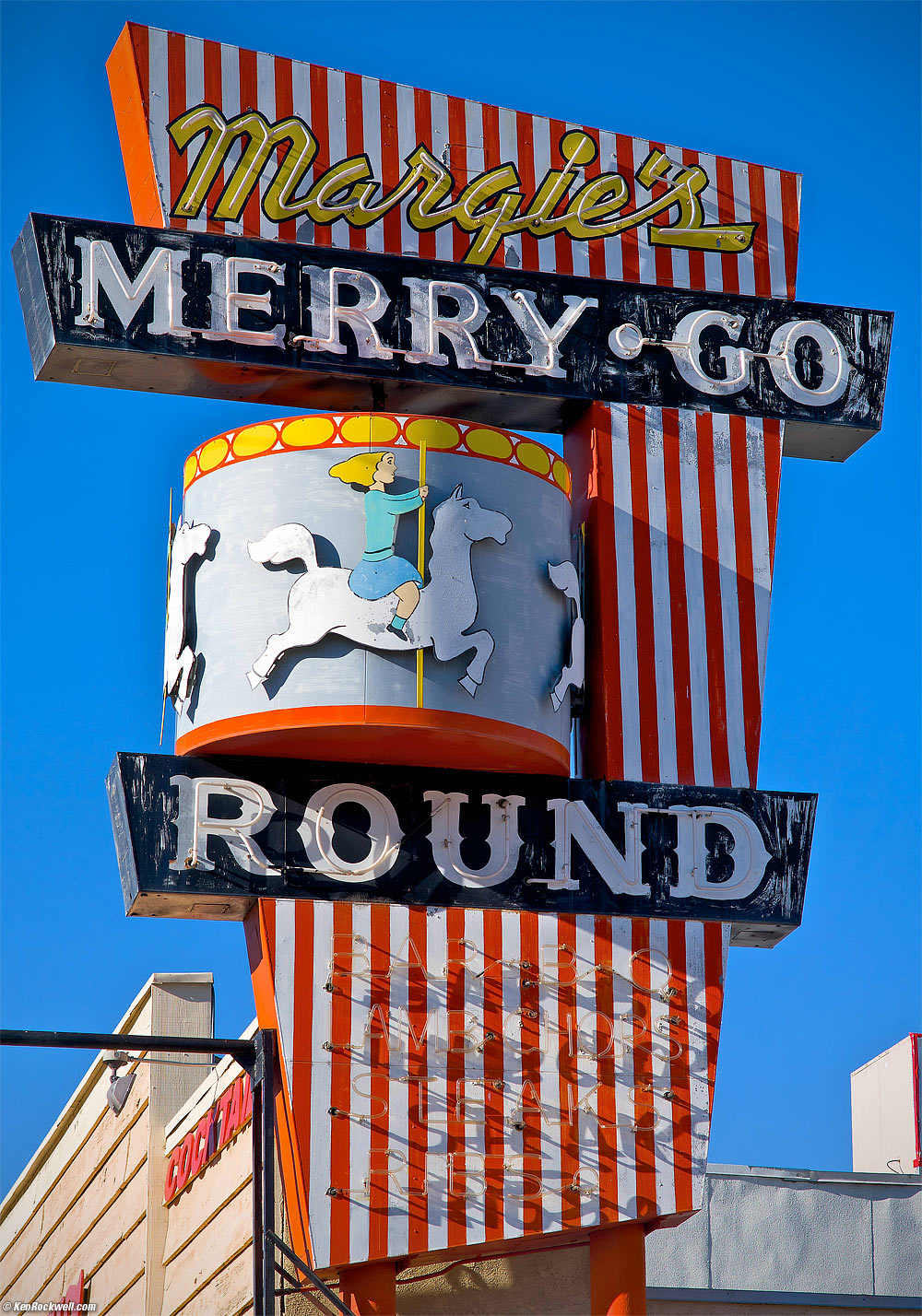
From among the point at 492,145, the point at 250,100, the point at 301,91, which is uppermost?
the point at 301,91

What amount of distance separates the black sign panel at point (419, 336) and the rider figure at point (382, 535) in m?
1.71

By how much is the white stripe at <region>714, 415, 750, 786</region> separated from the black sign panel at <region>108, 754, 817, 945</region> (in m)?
Answer: 0.48

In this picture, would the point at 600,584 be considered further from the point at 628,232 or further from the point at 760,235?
the point at 760,235

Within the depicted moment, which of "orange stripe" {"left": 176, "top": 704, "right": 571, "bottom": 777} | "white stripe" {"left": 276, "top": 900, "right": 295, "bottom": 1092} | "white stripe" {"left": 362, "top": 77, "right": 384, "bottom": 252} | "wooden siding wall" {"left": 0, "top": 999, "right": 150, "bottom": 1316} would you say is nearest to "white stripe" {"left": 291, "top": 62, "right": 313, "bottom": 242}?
Answer: "white stripe" {"left": 362, "top": 77, "right": 384, "bottom": 252}

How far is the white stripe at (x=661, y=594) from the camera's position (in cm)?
Answer: 2003

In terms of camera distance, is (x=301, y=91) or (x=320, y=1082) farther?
(x=301, y=91)

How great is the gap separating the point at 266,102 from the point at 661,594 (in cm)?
637

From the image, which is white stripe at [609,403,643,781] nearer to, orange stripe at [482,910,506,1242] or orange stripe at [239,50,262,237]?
orange stripe at [482,910,506,1242]

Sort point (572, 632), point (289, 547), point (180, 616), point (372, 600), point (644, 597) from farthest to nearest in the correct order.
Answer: point (644, 597)
point (572, 632)
point (180, 616)
point (289, 547)
point (372, 600)

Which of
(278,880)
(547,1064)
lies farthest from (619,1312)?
(278,880)

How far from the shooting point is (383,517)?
61.4 feet

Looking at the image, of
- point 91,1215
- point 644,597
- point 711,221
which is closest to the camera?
point 644,597

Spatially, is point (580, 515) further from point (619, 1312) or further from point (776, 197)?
point (619, 1312)

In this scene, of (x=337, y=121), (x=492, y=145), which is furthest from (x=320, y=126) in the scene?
(x=492, y=145)
